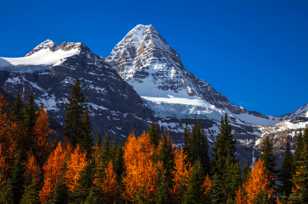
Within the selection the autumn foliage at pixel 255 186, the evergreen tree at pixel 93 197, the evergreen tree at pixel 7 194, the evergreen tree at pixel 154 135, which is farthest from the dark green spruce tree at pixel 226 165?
the evergreen tree at pixel 7 194

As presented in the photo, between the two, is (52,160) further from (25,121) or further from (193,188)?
(193,188)

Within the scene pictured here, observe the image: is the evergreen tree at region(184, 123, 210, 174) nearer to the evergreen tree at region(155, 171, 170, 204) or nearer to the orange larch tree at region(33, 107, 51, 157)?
the evergreen tree at region(155, 171, 170, 204)

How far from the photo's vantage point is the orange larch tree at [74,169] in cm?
9749

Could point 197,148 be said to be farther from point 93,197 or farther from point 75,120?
point 93,197

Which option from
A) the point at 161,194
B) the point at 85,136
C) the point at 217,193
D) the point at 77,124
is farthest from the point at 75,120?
the point at 217,193

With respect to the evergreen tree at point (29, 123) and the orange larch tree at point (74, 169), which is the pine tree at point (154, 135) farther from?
the evergreen tree at point (29, 123)

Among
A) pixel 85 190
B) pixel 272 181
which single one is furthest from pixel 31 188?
pixel 272 181

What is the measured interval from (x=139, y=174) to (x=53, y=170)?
1494 centimetres

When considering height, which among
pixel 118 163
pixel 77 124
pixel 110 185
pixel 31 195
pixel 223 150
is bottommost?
pixel 31 195

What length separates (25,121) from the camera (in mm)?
109812

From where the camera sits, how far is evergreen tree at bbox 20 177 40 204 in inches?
3511

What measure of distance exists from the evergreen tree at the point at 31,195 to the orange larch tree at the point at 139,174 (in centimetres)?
1617

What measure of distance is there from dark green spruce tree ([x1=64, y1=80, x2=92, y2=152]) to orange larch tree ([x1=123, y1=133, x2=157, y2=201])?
8687mm

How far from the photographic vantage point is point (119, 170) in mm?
111312
